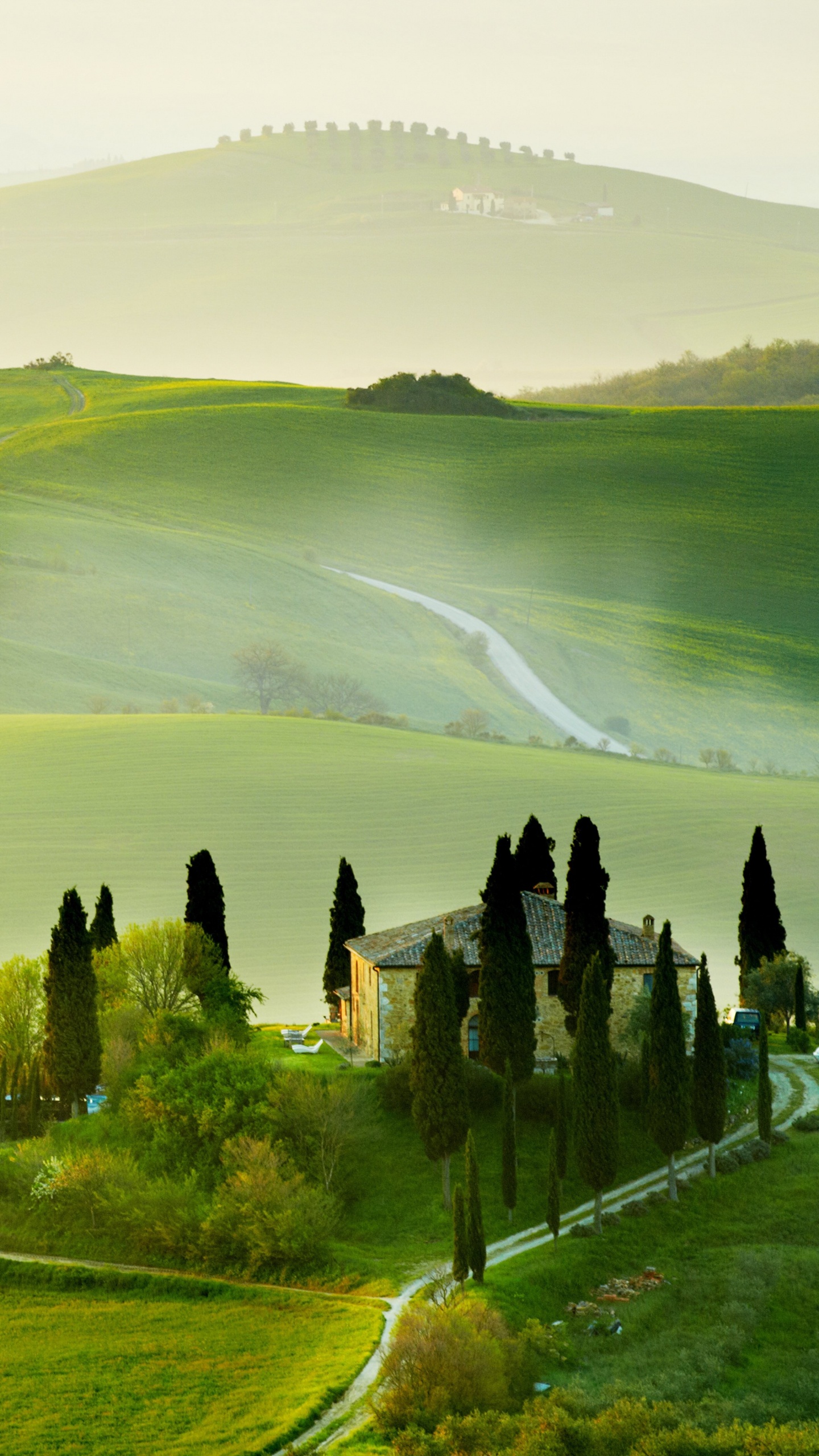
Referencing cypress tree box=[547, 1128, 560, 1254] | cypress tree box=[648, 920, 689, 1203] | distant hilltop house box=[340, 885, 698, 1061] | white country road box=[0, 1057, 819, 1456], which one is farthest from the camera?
distant hilltop house box=[340, 885, 698, 1061]

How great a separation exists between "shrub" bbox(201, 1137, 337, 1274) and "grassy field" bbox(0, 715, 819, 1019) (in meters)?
26.1

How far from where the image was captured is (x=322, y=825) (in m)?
87.9

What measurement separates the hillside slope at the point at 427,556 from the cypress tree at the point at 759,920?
60787 mm

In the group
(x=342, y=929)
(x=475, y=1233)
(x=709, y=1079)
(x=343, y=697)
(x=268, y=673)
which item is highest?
(x=268, y=673)

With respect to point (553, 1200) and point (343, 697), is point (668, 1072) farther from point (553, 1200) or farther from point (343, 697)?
point (343, 697)

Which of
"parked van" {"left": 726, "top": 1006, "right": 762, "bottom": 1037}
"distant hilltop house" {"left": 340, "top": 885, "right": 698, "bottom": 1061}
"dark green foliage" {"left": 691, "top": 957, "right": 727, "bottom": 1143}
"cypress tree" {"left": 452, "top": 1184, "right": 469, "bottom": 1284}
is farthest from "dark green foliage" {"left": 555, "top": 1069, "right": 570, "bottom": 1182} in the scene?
"parked van" {"left": 726, "top": 1006, "right": 762, "bottom": 1037}

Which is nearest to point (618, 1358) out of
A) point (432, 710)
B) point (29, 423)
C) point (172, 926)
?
point (172, 926)

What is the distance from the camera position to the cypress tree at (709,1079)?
133 feet

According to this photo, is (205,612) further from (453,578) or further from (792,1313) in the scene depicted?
(792,1313)

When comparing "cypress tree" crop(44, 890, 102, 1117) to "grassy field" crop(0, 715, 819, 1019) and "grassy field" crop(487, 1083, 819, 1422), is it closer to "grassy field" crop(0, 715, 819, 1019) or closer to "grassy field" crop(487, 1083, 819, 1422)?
"grassy field" crop(487, 1083, 819, 1422)

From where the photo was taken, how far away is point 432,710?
124 metres

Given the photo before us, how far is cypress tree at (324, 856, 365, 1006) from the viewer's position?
55.6 metres

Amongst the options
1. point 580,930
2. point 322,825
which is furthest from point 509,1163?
point 322,825

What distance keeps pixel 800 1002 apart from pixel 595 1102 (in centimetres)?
1737
